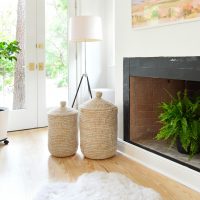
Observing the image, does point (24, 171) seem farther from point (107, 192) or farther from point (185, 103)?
point (185, 103)

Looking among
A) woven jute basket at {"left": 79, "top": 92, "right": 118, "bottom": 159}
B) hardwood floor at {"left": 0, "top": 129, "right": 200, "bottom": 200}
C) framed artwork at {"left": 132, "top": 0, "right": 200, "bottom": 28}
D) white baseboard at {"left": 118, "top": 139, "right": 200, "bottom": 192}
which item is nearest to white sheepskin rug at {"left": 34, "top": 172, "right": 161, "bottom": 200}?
hardwood floor at {"left": 0, "top": 129, "right": 200, "bottom": 200}

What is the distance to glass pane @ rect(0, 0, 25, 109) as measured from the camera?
3.80m

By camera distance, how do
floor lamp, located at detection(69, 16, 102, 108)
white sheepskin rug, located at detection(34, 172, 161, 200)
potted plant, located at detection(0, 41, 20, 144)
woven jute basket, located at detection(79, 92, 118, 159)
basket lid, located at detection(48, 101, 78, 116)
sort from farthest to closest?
floor lamp, located at detection(69, 16, 102, 108) → potted plant, located at detection(0, 41, 20, 144) → basket lid, located at detection(48, 101, 78, 116) → woven jute basket, located at detection(79, 92, 118, 159) → white sheepskin rug, located at detection(34, 172, 161, 200)

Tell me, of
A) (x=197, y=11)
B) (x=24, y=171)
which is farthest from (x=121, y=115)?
(x=197, y=11)

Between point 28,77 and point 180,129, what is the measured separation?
2353mm

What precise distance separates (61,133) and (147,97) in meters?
0.94

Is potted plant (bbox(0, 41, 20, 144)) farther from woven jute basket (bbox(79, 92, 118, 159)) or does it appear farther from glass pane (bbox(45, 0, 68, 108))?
woven jute basket (bbox(79, 92, 118, 159))

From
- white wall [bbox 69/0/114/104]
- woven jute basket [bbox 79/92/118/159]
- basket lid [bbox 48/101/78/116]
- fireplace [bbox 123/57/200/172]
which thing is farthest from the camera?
white wall [bbox 69/0/114/104]

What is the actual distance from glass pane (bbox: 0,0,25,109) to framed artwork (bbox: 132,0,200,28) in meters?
1.83

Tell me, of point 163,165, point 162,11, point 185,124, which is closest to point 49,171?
point 163,165

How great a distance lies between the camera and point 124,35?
2912 mm

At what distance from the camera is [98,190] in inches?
81.3

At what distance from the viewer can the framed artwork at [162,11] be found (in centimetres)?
211

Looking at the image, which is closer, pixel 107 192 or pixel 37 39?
pixel 107 192
